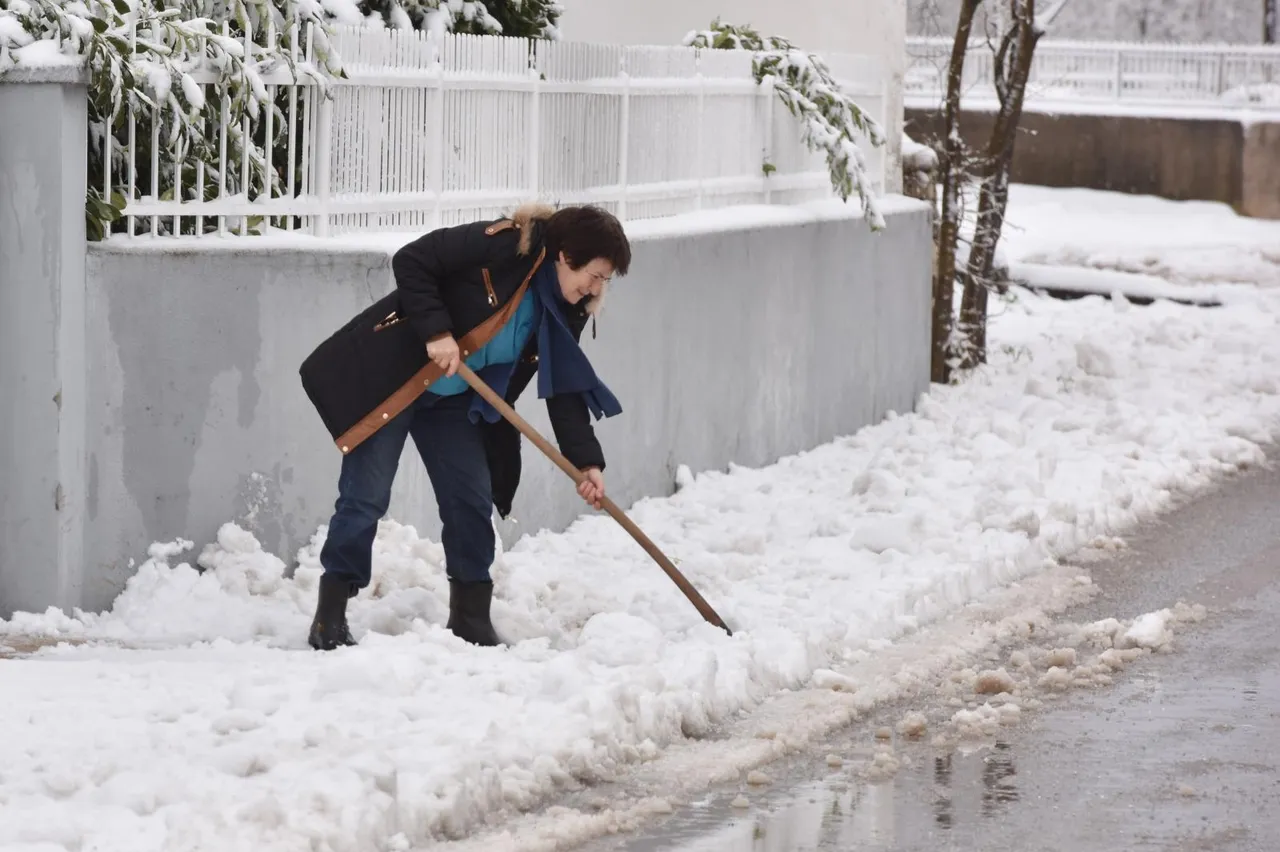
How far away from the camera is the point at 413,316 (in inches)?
278

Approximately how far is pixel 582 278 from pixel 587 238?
0.17 metres

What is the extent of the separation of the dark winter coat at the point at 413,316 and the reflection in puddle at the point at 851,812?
1861mm

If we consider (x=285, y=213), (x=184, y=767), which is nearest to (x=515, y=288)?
(x=285, y=213)

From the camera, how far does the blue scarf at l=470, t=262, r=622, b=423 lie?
7.22 m

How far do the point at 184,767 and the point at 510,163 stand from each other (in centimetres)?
465

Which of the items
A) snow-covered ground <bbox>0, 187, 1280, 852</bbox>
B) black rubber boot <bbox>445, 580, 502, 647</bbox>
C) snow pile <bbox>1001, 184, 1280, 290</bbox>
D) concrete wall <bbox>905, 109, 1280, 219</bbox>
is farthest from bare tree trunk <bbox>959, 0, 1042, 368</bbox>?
concrete wall <bbox>905, 109, 1280, 219</bbox>

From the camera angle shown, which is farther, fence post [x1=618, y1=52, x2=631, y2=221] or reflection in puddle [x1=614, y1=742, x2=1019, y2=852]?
fence post [x1=618, y1=52, x2=631, y2=221]

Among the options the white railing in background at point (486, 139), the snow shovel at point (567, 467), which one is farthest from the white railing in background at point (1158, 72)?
the snow shovel at point (567, 467)

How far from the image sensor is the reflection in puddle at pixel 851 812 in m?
5.72

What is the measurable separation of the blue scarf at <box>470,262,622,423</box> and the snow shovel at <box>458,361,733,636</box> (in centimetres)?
11

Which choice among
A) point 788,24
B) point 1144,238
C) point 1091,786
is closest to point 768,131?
point 788,24

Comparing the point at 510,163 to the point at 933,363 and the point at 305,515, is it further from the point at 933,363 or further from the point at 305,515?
the point at 933,363

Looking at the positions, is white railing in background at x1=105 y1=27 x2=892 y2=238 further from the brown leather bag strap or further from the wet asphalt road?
the wet asphalt road

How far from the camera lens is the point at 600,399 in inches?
294
